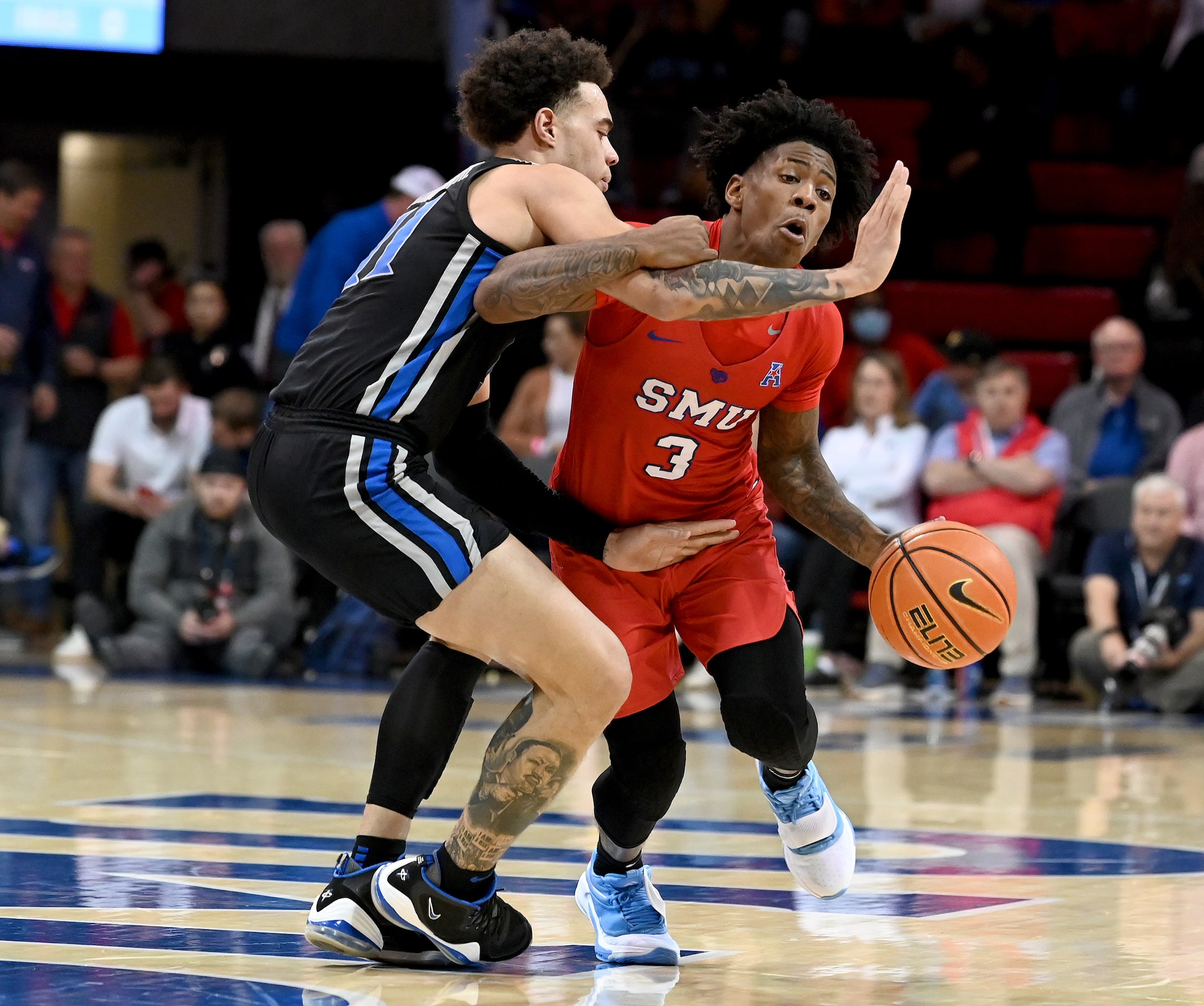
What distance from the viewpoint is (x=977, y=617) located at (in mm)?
3504

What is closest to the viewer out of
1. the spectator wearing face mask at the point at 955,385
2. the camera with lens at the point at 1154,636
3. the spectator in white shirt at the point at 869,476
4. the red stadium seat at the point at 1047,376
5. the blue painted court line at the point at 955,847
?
the blue painted court line at the point at 955,847

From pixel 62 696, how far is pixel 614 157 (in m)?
5.12

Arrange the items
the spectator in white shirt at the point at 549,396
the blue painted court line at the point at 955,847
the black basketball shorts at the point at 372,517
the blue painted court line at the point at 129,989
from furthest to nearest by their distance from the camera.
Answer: the spectator in white shirt at the point at 549,396 < the blue painted court line at the point at 955,847 < the black basketball shorts at the point at 372,517 < the blue painted court line at the point at 129,989

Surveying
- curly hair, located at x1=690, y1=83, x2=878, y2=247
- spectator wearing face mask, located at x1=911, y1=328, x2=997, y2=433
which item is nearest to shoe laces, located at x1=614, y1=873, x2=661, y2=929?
curly hair, located at x1=690, y1=83, x2=878, y2=247

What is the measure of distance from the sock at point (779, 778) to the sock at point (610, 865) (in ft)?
0.98

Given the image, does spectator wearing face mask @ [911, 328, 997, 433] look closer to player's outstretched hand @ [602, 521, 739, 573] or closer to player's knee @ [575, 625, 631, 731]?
player's outstretched hand @ [602, 521, 739, 573]

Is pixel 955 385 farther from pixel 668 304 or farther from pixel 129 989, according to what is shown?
pixel 129 989

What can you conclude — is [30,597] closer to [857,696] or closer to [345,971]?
[857,696]

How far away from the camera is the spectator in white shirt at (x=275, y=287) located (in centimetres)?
1037

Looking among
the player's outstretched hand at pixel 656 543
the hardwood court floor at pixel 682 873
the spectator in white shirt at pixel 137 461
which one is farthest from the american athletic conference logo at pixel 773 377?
the spectator in white shirt at pixel 137 461

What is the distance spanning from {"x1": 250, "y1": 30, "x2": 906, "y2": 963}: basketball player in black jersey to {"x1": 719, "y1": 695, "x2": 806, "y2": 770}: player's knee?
327 millimetres

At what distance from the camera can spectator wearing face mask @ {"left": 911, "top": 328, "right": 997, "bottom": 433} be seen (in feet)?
31.3

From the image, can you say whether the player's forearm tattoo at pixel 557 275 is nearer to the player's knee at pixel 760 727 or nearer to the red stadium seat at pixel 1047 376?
the player's knee at pixel 760 727

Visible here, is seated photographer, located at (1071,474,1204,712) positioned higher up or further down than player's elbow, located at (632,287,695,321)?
further down
